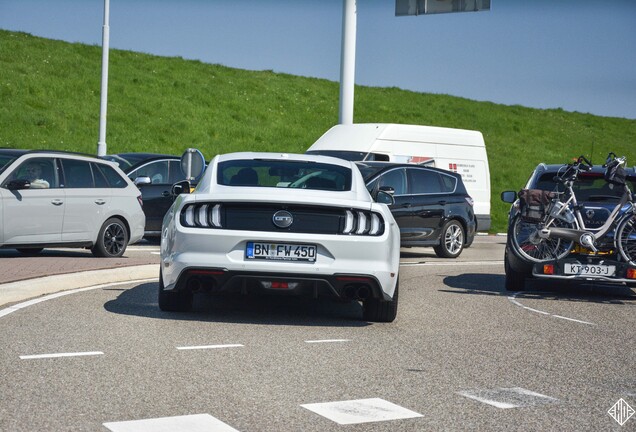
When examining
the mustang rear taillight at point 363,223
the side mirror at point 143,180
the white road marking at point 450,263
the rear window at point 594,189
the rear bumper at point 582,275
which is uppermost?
the rear window at point 594,189

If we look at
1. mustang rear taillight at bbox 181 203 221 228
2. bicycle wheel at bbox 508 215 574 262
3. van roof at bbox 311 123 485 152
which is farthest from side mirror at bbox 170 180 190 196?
van roof at bbox 311 123 485 152

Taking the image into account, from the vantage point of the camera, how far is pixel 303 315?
10.8 meters

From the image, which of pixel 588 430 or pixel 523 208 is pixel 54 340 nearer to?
pixel 588 430

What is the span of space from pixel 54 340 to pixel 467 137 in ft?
60.9

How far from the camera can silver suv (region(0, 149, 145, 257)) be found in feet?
50.2

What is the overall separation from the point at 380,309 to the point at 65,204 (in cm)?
713

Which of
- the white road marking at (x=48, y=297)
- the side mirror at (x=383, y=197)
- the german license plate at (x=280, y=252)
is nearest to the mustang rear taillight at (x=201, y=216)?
the german license plate at (x=280, y=252)

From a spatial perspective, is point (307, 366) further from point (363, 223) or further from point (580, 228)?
point (580, 228)

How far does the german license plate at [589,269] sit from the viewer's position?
1277 cm

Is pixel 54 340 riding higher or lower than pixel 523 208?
lower

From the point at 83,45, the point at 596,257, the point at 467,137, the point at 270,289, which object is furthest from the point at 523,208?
Result: the point at 83,45

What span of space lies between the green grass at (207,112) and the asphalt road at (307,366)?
25.5 meters

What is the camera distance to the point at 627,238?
12781 millimetres

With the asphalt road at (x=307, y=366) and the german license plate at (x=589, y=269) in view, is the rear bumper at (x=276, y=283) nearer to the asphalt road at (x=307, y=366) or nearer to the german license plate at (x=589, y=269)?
the asphalt road at (x=307, y=366)
